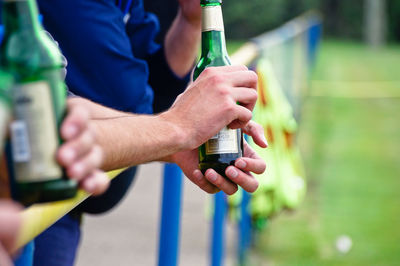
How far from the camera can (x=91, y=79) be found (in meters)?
1.96

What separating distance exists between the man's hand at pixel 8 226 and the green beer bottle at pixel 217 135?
2.30ft

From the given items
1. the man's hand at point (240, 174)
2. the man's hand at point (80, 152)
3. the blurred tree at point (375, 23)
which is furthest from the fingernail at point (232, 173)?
the blurred tree at point (375, 23)

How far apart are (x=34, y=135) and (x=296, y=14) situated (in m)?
36.2

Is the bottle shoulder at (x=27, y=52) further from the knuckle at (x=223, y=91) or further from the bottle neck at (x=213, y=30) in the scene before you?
the bottle neck at (x=213, y=30)

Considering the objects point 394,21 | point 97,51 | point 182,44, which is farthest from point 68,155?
point 394,21

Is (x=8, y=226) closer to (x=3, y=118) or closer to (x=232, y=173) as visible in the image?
(x=3, y=118)

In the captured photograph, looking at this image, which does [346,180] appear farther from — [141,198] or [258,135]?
[258,135]

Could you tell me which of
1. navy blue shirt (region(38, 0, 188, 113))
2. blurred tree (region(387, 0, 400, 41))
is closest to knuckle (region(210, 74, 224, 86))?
navy blue shirt (region(38, 0, 188, 113))

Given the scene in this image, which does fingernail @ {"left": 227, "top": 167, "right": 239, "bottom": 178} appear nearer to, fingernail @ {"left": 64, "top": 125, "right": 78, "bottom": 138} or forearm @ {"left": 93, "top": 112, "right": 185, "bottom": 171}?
forearm @ {"left": 93, "top": 112, "right": 185, "bottom": 171}

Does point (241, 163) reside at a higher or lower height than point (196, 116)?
lower

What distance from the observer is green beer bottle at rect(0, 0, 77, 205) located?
94cm

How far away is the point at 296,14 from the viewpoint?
3622 centimetres

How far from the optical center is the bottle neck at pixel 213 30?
5.34 feet

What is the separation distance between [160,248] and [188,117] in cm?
82
